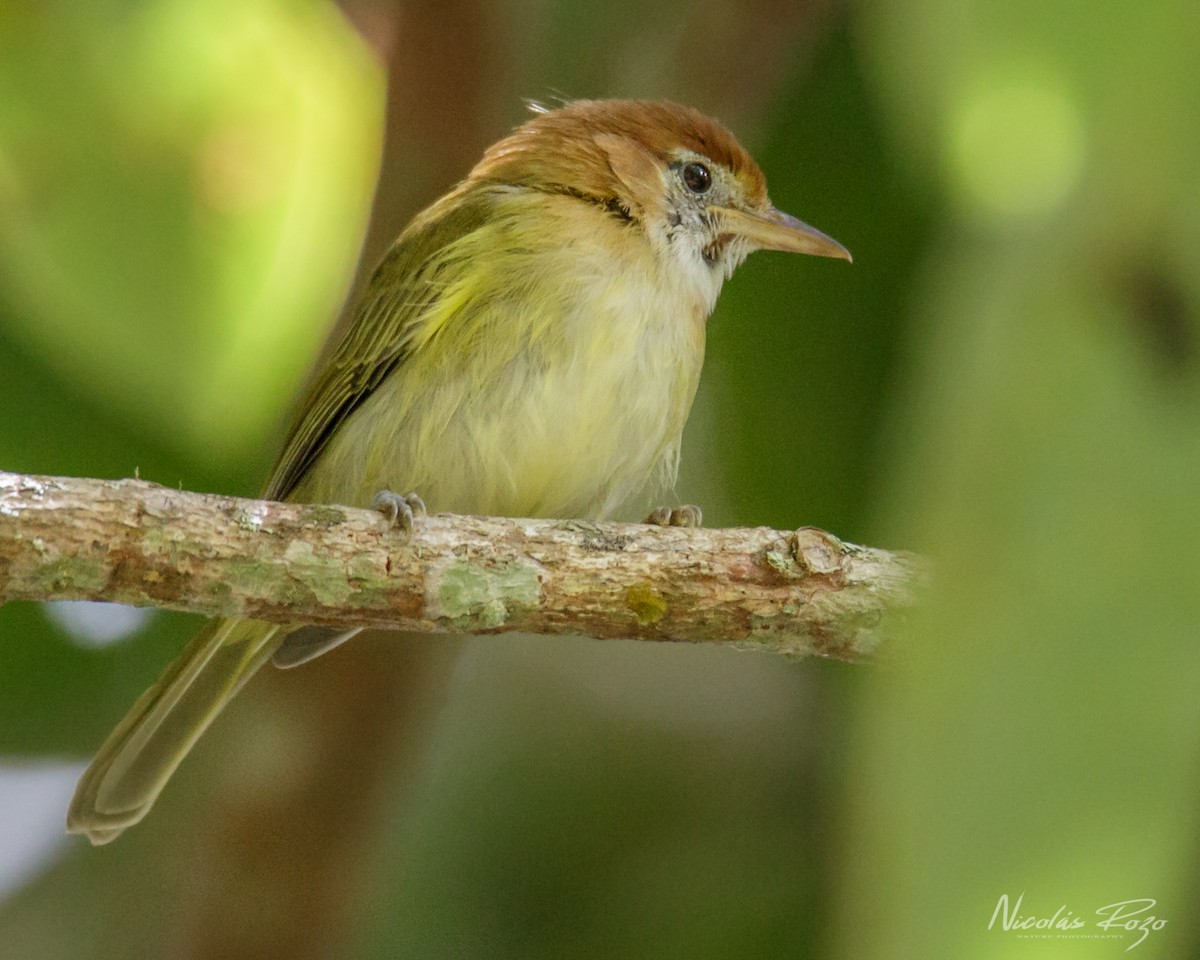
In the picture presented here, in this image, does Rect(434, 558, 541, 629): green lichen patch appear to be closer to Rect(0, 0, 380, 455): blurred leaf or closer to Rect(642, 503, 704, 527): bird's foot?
Rect(0, 0, 380, 455): blurred leaf

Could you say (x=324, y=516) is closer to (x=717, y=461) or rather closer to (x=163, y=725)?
(x=163, y=725)

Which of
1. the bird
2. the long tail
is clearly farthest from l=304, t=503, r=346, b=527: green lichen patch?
the long tail

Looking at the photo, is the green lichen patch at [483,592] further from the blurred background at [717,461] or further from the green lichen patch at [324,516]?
the blurred background at [717,461]

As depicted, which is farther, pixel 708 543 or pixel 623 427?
pixel 623 427

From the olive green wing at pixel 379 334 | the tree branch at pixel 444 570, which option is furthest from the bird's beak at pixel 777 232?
the tree branch at pixel 444 570

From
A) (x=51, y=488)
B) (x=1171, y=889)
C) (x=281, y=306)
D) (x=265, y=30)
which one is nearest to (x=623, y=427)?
(x=281, y=306)

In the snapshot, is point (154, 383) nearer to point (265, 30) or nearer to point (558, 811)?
point (265, 30)
